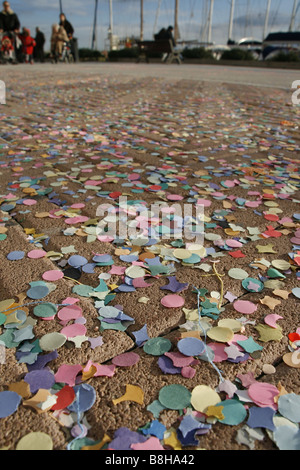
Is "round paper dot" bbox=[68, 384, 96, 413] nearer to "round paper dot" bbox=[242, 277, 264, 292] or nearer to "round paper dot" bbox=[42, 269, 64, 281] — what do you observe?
"round paper dot" bbox=[42, 269, 64, 281]

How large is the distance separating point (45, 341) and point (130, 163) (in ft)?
7.45

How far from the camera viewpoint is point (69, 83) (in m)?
9.73

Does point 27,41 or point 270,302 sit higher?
point 27,41

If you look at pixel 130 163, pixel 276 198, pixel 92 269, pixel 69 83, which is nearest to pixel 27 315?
pixel 92 269

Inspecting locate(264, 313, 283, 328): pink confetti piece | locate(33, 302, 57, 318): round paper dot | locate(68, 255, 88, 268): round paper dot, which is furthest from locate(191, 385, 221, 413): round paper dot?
locate(68, 255, 88, 268): round paper dot

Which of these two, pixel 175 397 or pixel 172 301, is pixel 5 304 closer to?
pixel 172 301

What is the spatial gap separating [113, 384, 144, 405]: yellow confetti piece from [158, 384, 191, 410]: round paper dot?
59mm

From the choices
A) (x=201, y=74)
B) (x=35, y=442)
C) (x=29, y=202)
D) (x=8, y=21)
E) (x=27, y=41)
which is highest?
(x=8, y=21)

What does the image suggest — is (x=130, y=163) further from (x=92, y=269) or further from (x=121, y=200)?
(x=92, y=269)

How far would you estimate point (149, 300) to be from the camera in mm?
1589

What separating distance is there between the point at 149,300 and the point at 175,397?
506 millimetres

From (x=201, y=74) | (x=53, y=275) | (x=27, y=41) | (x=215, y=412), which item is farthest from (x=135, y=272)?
(x=27, y=41)

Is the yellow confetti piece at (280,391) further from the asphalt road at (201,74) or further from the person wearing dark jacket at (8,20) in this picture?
the person wearing dark jacket at (8,20)

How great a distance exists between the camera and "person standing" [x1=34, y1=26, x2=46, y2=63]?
20500 mm
